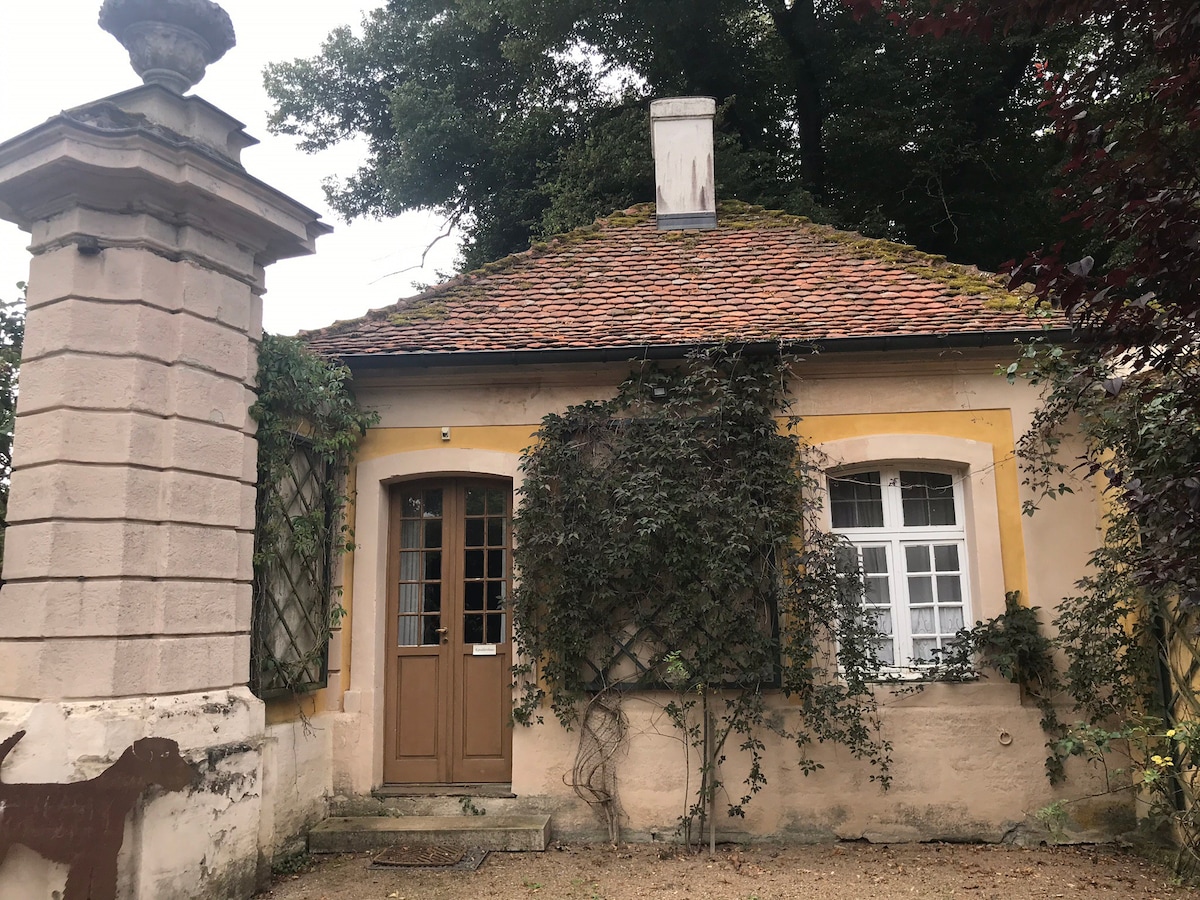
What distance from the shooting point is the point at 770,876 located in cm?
558

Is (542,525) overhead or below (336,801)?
overhead

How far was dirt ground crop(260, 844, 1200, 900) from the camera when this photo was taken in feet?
17.2

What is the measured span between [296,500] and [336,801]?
2289mm

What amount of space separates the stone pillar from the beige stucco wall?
1.88 m

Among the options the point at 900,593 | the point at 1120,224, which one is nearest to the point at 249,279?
the point at 1120,224

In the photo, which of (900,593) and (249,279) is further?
(900,593)

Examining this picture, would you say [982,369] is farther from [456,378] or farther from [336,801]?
[336,801]

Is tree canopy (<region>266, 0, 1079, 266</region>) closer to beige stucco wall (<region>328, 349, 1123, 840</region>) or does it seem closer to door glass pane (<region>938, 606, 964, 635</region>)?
beige stucco wall (<region>328, 349, 1123, 840</region>)

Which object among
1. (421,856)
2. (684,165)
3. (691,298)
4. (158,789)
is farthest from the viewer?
(684,165)

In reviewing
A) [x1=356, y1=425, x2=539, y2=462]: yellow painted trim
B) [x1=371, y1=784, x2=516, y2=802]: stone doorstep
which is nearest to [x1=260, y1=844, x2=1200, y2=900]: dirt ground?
[x1=371, y1=784, x2=516, y2=802]: stone doorstep

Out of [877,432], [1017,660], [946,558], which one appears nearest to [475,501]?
[877,432]

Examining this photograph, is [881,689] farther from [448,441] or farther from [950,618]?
[448,441]

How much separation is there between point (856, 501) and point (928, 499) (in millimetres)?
562

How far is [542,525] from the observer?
6.57 meters
